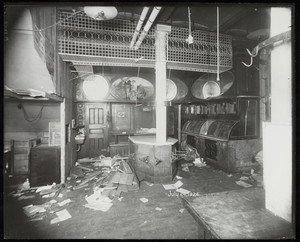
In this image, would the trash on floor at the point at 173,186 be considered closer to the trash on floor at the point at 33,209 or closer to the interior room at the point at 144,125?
the interior room at the point at 144,125

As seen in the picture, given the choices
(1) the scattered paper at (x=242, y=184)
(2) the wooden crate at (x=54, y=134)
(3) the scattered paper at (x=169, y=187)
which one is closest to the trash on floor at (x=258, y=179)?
(1) the scattered paper at (x=242, y=184)

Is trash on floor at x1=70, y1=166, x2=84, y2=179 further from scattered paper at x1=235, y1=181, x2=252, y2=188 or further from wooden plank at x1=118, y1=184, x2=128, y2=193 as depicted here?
scattered paper at x1=235, y1=181, x2=252, y2=188

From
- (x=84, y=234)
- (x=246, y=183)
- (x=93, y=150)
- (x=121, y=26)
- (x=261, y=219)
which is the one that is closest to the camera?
(x=261, y=219)

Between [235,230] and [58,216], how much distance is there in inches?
133

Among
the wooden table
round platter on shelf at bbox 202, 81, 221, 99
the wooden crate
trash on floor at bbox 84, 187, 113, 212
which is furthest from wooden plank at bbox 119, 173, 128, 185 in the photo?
round platter on shelf at bbox 202, 81, 221, 99

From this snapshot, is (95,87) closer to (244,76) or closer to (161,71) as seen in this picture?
(161,71)

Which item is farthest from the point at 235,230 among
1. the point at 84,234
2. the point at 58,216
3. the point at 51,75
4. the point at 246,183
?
the point at 51,75

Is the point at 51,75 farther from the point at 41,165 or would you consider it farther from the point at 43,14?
the point at 41,165

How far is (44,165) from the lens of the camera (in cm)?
523

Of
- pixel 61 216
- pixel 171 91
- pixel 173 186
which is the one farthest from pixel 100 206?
pixel 171 91

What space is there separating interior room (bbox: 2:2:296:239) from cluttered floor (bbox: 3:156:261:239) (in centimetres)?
3

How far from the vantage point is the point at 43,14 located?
4039 mm

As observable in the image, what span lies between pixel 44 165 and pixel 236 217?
5.13m

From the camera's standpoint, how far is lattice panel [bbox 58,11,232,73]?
185 inches
